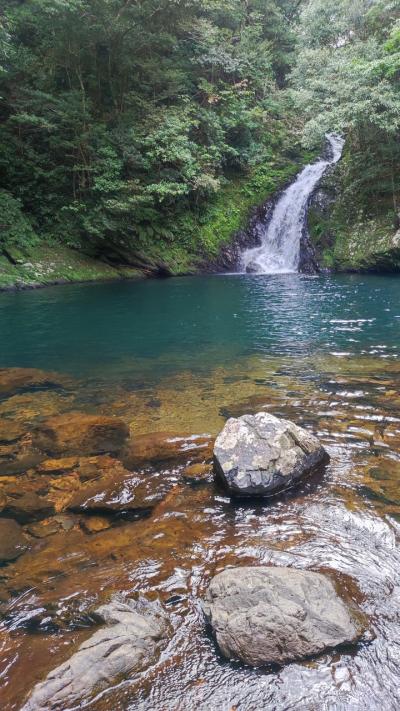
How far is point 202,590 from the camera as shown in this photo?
2629 millimetres

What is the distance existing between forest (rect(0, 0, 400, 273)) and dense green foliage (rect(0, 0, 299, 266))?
0.19 feet

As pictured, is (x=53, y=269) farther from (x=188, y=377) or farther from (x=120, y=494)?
(x=120, y=494)

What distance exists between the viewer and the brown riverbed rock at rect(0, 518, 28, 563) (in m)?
2.96

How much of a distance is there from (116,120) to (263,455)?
61.8ft

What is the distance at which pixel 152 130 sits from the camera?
17.7m

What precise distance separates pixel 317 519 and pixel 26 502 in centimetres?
227

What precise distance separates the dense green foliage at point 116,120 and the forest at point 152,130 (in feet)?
0.19

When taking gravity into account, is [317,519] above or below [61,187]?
below

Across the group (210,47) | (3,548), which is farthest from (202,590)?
(210,47)

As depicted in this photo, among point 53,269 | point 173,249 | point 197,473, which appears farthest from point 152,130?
point 197,473

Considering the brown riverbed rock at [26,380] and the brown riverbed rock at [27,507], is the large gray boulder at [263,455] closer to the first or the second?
the brown riverbed rock at [27,507]

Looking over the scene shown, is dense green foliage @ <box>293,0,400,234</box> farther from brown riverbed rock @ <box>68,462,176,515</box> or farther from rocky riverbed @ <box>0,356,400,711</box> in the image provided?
brown riverbed rock @ <box>68,462,176,515</box>

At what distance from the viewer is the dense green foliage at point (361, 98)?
15430mm

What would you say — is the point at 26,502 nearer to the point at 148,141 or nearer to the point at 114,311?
the point at 114,311
